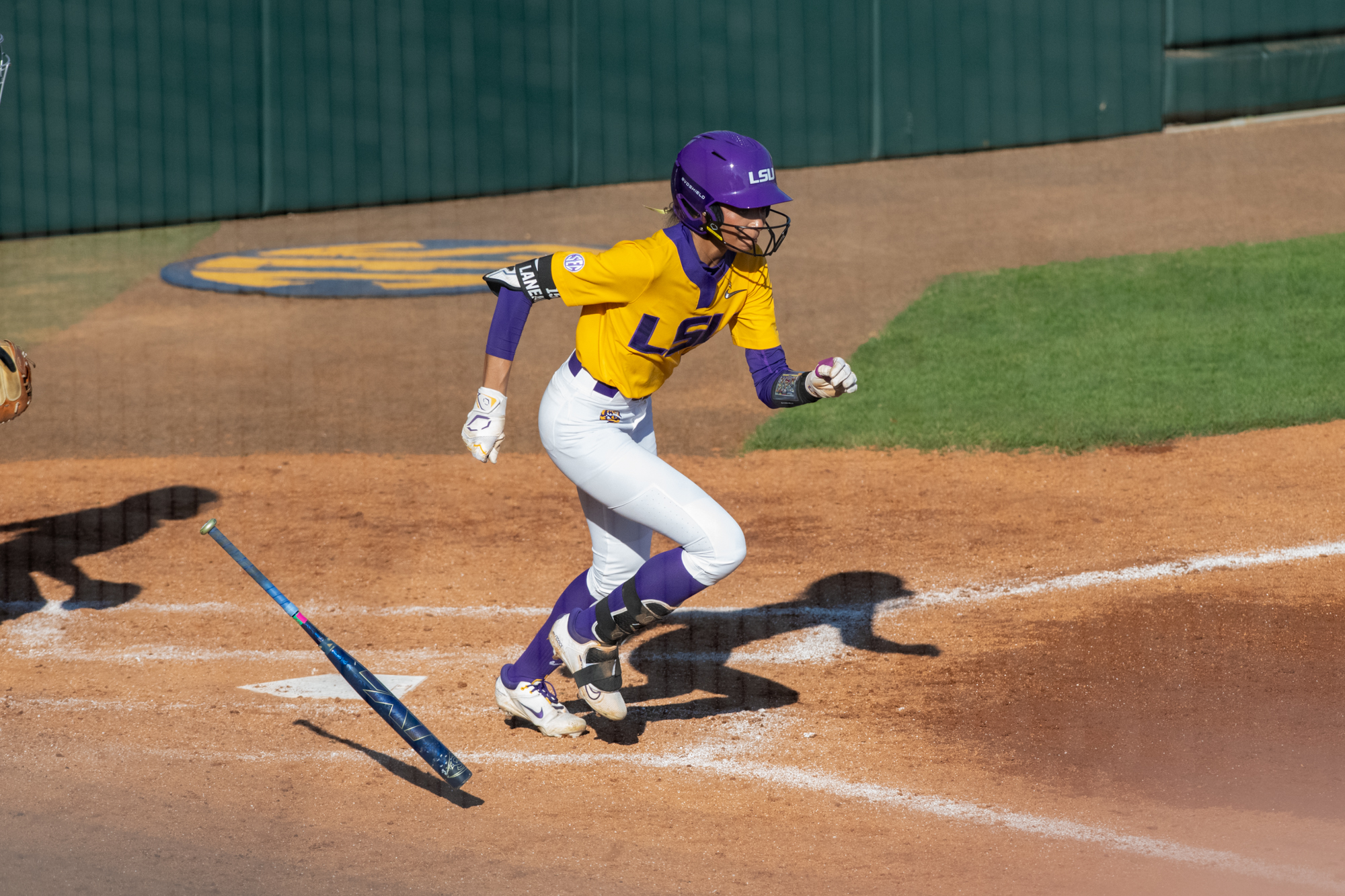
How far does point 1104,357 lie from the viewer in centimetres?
994

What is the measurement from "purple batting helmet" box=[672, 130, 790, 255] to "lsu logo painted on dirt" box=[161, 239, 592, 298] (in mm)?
8167

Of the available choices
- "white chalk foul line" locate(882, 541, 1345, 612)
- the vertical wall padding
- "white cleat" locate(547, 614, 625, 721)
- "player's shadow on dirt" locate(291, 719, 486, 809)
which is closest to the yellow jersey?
"white cleat" locate(547, 614, 625, 721)

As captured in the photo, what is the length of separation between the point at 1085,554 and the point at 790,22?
1154 cm

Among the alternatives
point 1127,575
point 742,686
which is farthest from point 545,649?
point 1127,575

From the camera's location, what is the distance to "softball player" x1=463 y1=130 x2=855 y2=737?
4.54m

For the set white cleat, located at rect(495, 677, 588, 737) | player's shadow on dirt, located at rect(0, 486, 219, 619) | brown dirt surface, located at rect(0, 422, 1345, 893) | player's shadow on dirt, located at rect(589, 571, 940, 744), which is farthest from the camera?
player's shadow on dirt, located at rect(0, 486, 219, 619)

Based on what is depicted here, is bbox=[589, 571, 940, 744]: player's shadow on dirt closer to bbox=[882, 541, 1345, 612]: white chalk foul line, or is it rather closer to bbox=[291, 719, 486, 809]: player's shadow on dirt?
bbox=[882, 541, 1345, 612]: white chalk foul line

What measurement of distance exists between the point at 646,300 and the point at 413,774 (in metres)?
1.73

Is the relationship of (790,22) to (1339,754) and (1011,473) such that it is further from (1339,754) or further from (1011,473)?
(1339,754)

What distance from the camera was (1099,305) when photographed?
36.7ft

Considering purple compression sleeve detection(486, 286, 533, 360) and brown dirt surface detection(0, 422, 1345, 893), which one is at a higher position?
purple compression sleeve detection(486, 286, 533, 360)

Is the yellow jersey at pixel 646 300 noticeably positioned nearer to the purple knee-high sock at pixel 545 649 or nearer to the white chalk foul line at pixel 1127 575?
the purple knee-high sock at pixel 545 649

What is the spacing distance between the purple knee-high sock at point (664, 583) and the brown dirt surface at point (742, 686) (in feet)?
1.94

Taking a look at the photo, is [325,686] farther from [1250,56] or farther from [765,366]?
[1250,56]
